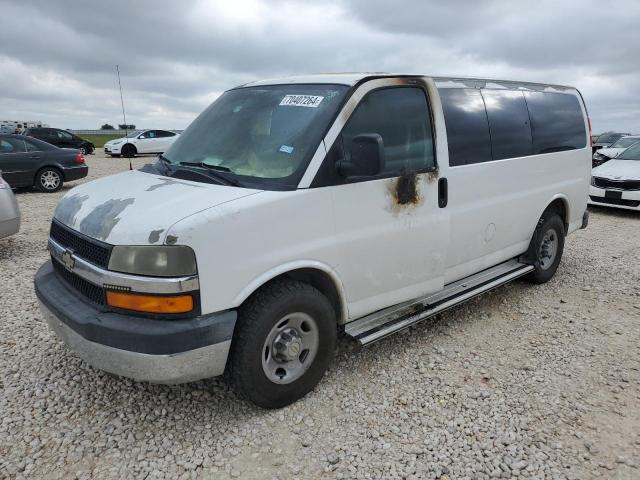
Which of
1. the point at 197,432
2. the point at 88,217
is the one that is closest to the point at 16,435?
the point at 197,432

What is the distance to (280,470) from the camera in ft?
8.71

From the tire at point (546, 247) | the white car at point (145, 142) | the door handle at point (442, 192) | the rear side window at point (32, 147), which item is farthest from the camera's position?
the white car at point (145, 142)

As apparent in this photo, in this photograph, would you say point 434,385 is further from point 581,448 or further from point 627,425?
point 627,425

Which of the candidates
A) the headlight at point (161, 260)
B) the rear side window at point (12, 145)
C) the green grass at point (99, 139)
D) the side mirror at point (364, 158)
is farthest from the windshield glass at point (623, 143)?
the green grass at point (99, 139)

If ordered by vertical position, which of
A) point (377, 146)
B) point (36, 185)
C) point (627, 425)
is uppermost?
point (377, 146)

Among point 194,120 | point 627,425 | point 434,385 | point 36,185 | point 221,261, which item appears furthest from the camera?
point 36,185

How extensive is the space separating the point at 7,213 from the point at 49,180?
7159 mm

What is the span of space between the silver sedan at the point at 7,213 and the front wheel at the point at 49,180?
22.4 feet

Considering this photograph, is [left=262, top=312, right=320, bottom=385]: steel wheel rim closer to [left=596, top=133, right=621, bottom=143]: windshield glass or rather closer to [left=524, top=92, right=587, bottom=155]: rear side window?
[left=524, top=92, right=587, bottom=155]: rear side window

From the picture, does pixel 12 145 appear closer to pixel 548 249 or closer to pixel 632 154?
pixel 548 249

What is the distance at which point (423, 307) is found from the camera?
3.85 meters

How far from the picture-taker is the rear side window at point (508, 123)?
4379mm

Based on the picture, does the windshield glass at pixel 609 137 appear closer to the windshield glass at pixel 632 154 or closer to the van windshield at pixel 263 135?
the windshield glass at pixel 632 154

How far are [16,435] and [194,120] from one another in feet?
8.40
